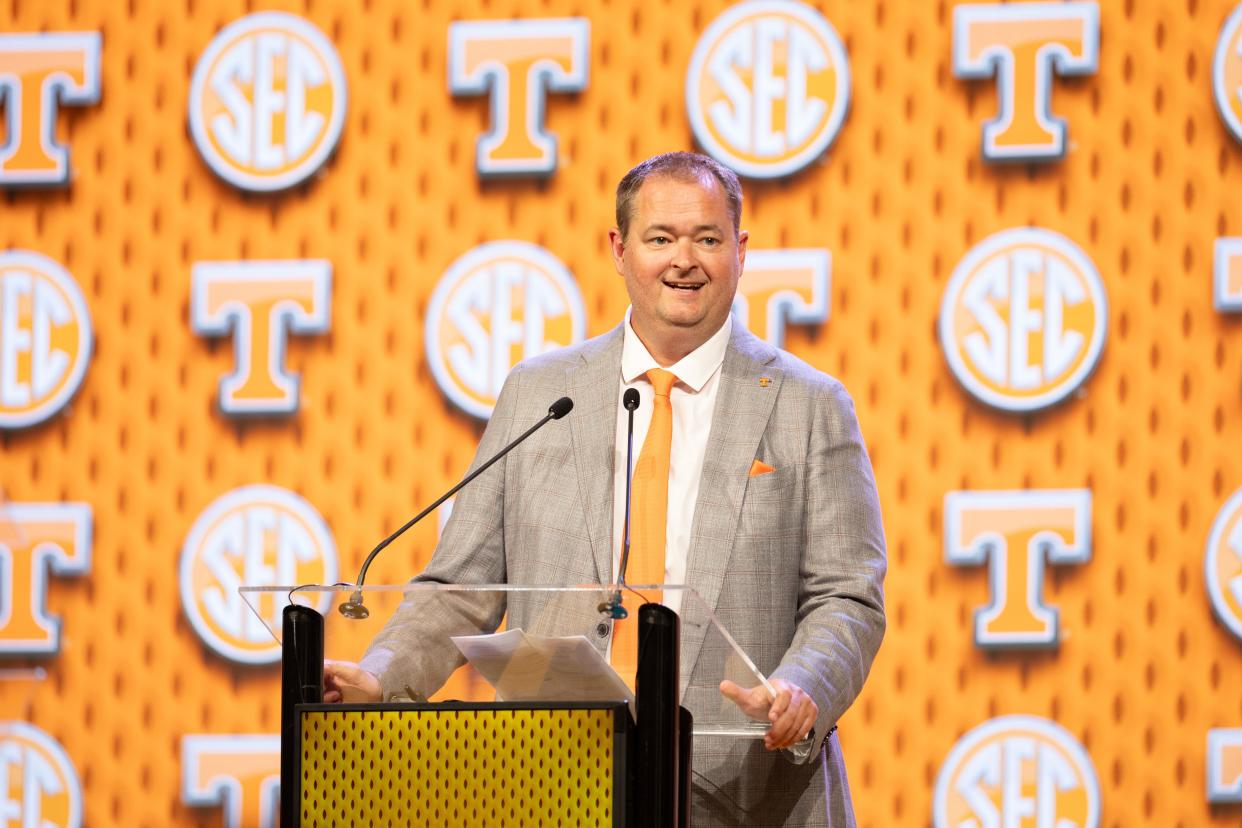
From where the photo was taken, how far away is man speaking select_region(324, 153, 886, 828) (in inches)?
85.5

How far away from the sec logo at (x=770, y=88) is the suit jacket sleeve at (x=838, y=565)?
1163mm

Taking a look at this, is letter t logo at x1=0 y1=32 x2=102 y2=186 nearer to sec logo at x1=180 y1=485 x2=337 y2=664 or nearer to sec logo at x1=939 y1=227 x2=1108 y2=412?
sec logo at x1=180 y1=485 x2=337 y2=664

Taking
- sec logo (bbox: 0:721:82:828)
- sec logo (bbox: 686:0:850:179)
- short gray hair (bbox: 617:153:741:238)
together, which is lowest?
sec logo (bbox: 0:721:82:828)

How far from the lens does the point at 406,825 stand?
5.11 ft

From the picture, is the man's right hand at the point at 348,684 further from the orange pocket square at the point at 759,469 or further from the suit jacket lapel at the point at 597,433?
the orange pocket square at the point at 759,469

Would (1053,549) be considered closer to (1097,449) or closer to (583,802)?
(1097,449)

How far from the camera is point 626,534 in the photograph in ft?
7.30

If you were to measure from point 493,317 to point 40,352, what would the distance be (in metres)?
1.09

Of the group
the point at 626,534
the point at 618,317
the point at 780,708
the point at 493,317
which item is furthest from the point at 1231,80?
the point at 780,708

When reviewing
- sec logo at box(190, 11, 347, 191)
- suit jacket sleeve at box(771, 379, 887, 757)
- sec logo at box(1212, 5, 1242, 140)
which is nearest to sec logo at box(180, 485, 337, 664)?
sec logo at box(190, 11, 347, 191)

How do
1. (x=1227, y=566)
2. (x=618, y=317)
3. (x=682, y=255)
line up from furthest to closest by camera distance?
(x=618, y=317) → (x=1227, y=566) → (x=682, y=255)

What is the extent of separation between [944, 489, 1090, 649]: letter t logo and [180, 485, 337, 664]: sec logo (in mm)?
1434

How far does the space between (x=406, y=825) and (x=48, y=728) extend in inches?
93.2

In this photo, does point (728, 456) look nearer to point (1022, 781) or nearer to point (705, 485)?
point (705, 485)
